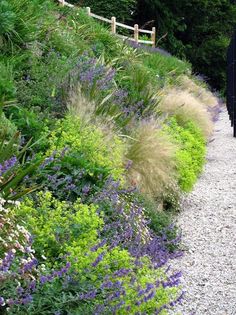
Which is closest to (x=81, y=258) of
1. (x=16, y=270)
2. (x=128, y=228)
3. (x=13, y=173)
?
(x=16, y=270)

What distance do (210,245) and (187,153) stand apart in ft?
8.29

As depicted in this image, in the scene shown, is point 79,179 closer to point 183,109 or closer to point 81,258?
point 81,258

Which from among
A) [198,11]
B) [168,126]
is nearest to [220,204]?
[168,126]

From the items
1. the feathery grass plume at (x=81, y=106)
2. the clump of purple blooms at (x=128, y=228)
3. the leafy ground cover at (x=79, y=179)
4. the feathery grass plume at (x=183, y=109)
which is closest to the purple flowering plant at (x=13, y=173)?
the leafy ground cover at (x=79, y=179)

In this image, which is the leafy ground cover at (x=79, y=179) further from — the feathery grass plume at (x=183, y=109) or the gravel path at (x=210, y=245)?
the gravel path at (x=210, y=245)

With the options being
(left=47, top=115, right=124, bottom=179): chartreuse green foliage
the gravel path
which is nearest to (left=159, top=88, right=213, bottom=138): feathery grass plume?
the gravel path

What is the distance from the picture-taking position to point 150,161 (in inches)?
280

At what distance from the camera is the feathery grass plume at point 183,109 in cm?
1142

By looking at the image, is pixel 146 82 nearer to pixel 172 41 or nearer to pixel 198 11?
pixel 172 41

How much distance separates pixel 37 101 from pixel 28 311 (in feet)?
12.1

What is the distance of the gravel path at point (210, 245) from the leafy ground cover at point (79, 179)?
22 centimetres

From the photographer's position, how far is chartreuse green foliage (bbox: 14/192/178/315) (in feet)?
11.3

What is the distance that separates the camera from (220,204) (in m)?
8.49

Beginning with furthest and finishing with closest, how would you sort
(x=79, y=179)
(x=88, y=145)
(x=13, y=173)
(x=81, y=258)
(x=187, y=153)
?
(x=187, y=153) → (x=88, y=145) → (x=79, y=179) → (x=13, y=173) → (x=81, y=258)
